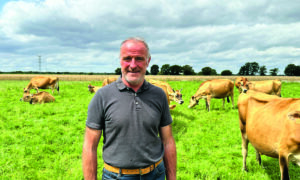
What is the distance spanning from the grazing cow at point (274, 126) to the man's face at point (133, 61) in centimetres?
308

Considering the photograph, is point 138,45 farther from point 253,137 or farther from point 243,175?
point 243,175

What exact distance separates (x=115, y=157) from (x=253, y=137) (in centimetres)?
392

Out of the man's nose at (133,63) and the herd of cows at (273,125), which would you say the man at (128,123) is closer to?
the man's nose at (133,63)

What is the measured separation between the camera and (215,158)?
255 inches

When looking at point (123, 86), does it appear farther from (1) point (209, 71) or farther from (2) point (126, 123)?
(1) point (209, 71)

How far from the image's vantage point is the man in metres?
2.30

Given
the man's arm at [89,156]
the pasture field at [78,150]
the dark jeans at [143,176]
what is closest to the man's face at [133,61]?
the man's arm at [89,156]

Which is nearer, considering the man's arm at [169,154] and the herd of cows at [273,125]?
the man's arm at [169,154]

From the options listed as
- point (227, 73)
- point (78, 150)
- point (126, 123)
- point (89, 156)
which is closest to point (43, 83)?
point (78, 150)

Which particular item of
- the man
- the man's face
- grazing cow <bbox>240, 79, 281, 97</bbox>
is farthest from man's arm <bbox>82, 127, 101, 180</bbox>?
grazing cow <bbox>240, 79, 281, 97</bbox>

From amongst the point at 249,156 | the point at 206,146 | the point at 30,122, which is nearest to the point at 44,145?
the point at 30,122

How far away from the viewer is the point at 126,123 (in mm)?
2289

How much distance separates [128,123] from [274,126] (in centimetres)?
362

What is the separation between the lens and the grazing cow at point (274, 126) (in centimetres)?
384
